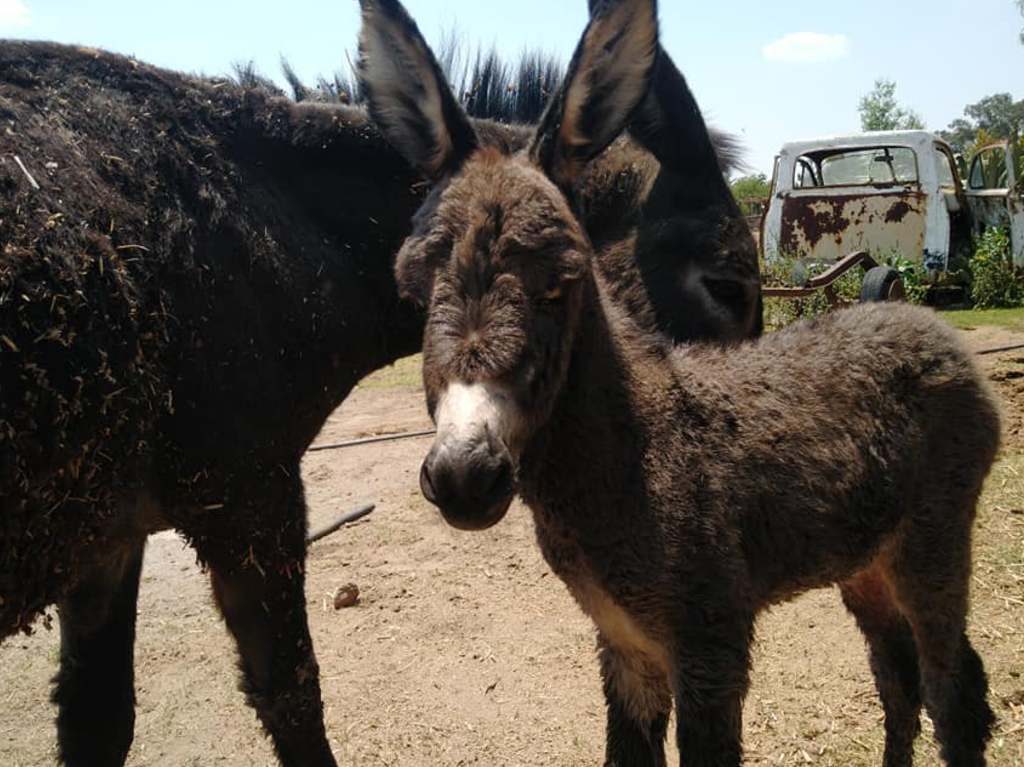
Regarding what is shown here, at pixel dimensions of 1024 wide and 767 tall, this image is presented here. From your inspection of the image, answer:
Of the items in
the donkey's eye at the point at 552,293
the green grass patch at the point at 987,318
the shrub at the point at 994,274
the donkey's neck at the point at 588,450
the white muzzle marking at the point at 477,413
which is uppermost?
the donkey's eye at the point at 552,293

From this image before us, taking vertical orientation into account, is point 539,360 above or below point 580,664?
above

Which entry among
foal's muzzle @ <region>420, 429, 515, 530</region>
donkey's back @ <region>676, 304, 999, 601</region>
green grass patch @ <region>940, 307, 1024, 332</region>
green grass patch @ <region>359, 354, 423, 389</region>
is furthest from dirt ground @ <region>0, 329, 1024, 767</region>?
green grass patch @ <region>940, 307, 1024, 332</region>

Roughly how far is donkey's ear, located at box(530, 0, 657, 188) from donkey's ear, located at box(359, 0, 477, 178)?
256mm

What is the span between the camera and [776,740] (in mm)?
3406

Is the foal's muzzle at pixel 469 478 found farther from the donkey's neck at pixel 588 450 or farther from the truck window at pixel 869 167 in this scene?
the truck window at pixel 869 167

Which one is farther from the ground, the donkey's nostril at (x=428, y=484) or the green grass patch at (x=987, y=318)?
the donkey's nostril at (x=428, y=484)

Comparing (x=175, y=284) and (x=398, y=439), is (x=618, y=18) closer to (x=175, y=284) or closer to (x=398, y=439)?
(x=175, y=284)

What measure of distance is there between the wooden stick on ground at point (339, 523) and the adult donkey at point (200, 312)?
2.38 m

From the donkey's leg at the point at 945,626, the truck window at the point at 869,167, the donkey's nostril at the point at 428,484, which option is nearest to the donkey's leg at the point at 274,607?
the donkey's nostril at the point at 428,484

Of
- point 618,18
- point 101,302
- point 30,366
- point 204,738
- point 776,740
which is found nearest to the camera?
point 30,366

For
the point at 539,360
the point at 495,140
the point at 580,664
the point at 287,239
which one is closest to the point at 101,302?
the point at 287,239

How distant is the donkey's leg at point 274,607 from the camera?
2.69 metres

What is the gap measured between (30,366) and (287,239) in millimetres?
983

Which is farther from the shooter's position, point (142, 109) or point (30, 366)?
point (142, 109)
